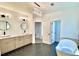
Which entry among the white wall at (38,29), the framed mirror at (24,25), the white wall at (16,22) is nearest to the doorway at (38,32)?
the white wall at (38,29)

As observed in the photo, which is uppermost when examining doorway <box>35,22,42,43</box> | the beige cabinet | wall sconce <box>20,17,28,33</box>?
wall sconce <box>20,17,28,33</box>

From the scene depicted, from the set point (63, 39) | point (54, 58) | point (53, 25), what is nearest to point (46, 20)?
point (53, 25)

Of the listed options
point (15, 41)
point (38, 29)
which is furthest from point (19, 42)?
point (38, 29)

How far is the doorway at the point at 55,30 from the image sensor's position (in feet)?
5.42

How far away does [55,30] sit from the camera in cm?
172

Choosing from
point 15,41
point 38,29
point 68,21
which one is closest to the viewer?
point 68,21

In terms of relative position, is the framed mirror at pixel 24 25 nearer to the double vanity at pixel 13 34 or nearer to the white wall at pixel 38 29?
the double vanity at pixel 13 34

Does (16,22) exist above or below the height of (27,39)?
above

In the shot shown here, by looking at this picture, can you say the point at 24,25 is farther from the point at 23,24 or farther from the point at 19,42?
the point at 19,42

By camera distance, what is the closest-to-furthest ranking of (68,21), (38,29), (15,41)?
(68,21) → (38,29) → (15,41)

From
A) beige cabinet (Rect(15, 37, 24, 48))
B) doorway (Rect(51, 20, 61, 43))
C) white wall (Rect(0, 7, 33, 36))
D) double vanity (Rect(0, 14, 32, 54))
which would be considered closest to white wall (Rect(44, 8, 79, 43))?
doorway (Rect(51, 20, 61, 43))

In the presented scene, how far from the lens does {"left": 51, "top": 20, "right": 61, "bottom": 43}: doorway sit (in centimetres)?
165

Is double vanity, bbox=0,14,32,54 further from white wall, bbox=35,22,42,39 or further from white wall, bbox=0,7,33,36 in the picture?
white wall, bbox=35,22,42,39

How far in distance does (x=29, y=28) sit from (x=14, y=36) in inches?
12.9
